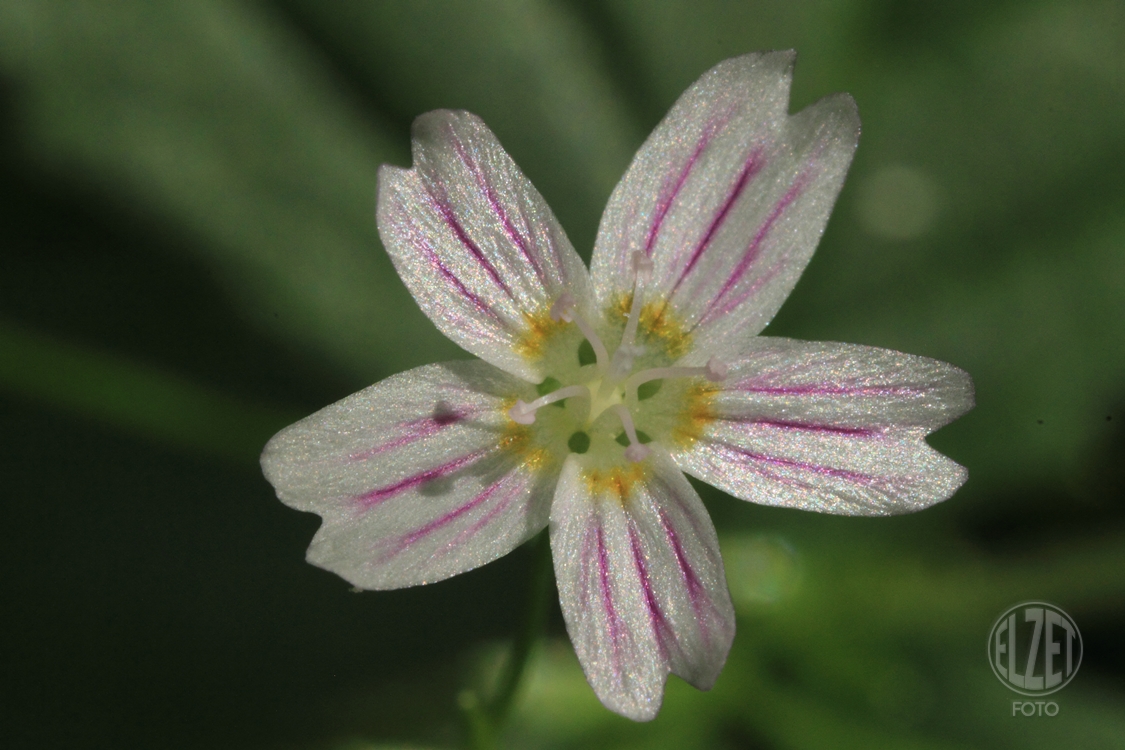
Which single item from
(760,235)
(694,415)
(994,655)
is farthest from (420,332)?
(994,655)

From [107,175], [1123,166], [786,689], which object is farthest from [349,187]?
[1123,166]

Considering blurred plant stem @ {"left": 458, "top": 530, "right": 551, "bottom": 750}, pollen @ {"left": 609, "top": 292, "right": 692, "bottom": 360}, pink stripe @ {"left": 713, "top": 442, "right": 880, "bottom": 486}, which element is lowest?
blurred plant stem @ {"left": 458, "top": 530, "right": 551, "bottom": 750}

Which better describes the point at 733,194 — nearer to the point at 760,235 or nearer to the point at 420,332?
the point at 760,235

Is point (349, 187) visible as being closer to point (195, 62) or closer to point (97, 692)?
point (195, 62)

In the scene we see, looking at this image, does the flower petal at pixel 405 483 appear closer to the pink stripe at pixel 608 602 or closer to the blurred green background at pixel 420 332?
the pink stripe at pixel 608 602

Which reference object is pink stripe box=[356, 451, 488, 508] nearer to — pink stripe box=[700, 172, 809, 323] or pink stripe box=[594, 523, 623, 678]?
pink stripe box=[594, 523, 623, 678]

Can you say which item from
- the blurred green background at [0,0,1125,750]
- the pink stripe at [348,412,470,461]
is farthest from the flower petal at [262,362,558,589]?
the blurred green background at [0,0,1125,750]
